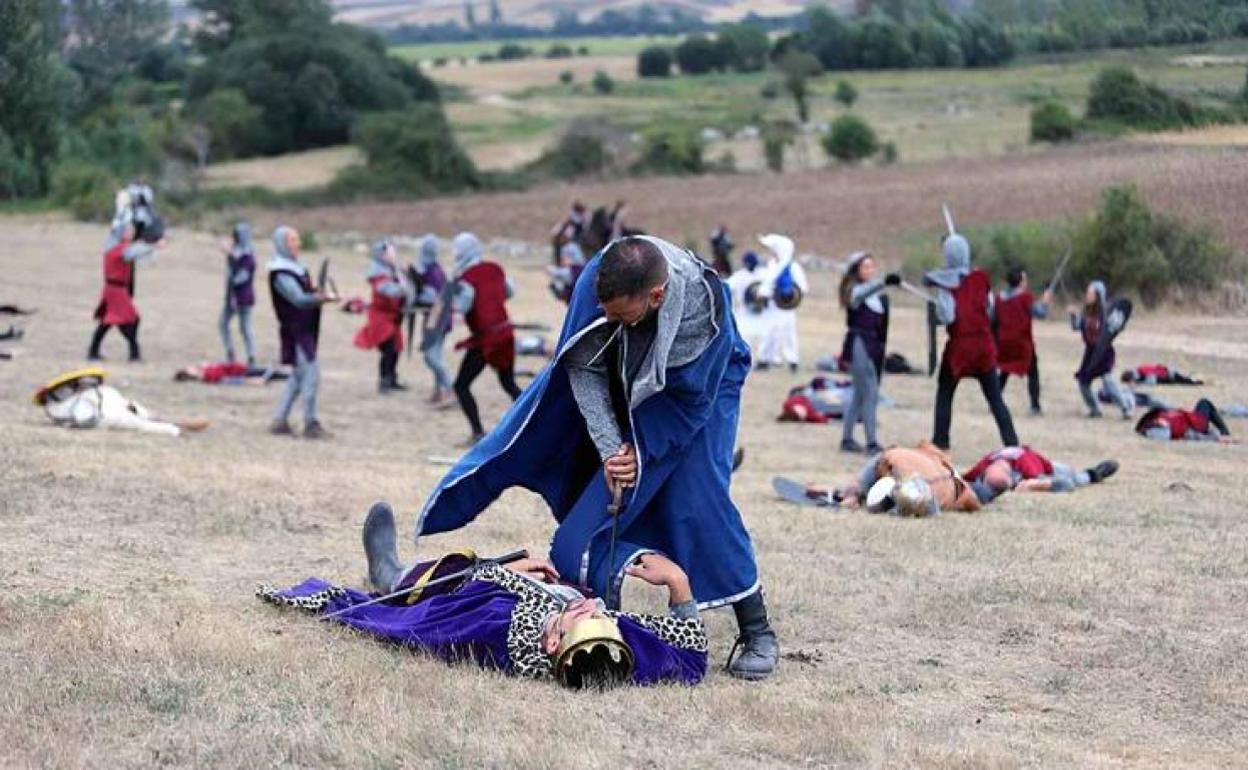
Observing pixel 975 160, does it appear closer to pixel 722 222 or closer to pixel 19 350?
pixel 722 222

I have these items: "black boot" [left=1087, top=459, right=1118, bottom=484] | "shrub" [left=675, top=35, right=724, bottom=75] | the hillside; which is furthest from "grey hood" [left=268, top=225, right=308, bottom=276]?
the hillside

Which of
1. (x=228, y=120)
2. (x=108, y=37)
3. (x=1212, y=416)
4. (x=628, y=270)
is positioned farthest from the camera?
(x=228, y=120)

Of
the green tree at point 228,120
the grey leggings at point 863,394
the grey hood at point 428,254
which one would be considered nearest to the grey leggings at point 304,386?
the grey hood at point 428,254

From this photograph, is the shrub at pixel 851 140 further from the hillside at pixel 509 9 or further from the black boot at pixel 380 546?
the hillside at pixel 509 9

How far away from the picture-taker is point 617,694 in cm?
731

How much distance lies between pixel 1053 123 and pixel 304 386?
Answer: 22.8 meters

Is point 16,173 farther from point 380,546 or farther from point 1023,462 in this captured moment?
point 380,546

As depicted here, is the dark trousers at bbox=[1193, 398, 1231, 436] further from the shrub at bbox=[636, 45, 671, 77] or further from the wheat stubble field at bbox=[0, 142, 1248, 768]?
the shrub at bbox=[636, 45, 671, 77]

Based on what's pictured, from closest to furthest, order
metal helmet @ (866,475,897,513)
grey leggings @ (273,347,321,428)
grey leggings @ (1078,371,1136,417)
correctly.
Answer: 1. metal helmet @ (866,475,897,513)
2. grey leggings @ (273,347,321,428)
3. grey leggings @ (1078,371,1136,417)

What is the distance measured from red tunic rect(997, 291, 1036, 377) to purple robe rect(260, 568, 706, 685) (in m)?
12.9

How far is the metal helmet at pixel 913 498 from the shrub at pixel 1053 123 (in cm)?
2227

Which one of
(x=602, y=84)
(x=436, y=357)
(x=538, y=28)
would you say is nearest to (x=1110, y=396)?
(x=436, y=357)

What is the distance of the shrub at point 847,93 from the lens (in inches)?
2721

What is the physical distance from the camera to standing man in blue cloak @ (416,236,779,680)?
7.62m
